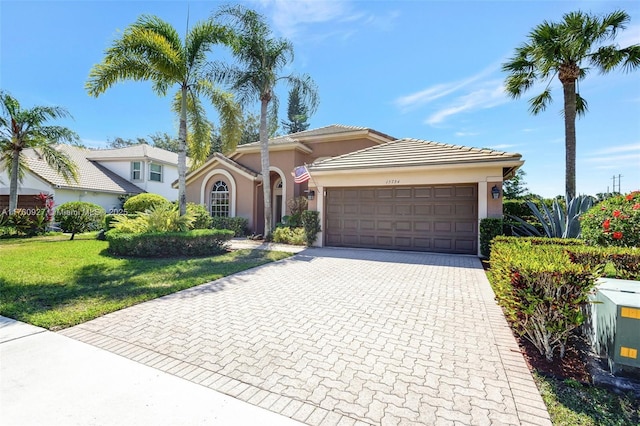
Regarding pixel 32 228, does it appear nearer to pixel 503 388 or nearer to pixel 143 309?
pixel 143 309

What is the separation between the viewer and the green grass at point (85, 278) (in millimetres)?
5230

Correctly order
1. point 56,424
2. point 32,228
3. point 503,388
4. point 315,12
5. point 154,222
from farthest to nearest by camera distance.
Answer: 1. point 32,228
2. point 154,222
3. point 315,12
4. point 503,388
5. point 56,424

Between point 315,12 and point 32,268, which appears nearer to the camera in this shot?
point 32,268

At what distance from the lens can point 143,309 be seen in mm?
5359

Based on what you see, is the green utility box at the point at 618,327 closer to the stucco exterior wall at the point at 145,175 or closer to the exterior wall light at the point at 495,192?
the exterior wall light at the point at 495,192

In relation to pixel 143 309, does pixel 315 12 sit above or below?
above

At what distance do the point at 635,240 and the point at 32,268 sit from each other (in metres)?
16.2

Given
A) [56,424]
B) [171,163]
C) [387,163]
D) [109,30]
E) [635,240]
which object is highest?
[109,30]

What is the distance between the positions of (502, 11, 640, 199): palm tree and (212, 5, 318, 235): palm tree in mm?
10665

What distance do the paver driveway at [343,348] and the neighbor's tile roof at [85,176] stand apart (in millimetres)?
20135

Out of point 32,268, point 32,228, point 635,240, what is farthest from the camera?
point 32,228

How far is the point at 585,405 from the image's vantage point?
8.95 feet

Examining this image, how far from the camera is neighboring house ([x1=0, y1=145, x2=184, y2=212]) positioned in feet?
68.1

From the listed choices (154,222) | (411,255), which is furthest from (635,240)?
(154,222)
